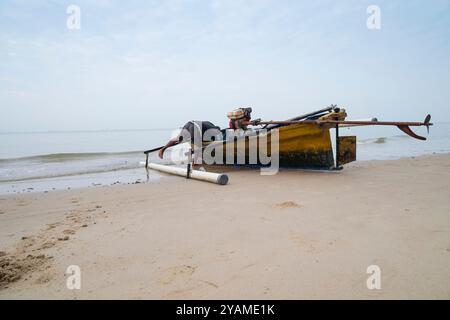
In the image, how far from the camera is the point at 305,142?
22.9ft

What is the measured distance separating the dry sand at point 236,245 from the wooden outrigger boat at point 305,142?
2.05m

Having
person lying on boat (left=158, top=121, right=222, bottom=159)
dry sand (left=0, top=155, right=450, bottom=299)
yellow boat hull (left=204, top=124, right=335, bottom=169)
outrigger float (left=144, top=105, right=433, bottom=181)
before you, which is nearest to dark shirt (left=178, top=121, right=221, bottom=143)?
person lying on boat (left=158, top=121, right=222, bottom=159)

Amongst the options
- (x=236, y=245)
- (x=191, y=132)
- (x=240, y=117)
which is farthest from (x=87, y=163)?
(x=236, y=245)

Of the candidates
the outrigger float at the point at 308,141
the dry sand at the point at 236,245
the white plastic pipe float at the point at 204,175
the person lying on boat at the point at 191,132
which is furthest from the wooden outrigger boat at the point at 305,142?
the dry sand at the point at 236,245

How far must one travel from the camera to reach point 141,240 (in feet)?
9.42

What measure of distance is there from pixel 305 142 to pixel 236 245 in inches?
189

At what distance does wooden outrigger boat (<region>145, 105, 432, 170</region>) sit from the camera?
6.57 metres

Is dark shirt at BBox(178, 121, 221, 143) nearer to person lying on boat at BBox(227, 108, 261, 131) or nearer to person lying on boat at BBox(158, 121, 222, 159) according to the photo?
person lying on boat at BBox(158, 121, 222, 159)

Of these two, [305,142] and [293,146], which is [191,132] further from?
[305,142]

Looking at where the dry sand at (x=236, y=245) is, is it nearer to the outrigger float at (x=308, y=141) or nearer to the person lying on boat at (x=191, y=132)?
the outrigger float at (x=308, y=141)
